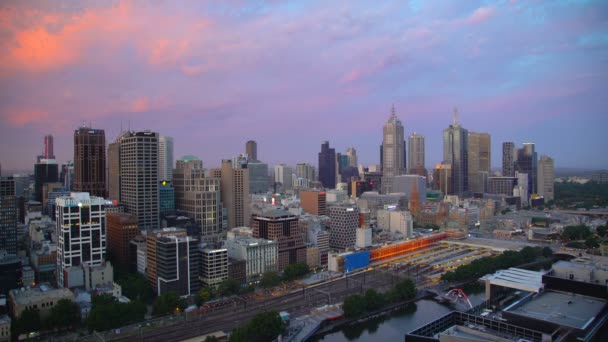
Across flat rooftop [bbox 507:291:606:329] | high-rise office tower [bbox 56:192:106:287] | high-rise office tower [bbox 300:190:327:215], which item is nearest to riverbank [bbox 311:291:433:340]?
flat rooftop [bbox 507:291:606:329]

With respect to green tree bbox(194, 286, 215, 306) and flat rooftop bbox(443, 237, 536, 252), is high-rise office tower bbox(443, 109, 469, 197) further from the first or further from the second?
green tree bbox(194, 286, 215, 306)

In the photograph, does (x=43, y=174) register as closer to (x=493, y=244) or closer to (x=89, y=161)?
(x=89, y=161)

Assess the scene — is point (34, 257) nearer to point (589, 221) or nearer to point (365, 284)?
point (365, 284)

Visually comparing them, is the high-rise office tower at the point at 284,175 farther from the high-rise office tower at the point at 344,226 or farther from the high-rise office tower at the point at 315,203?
the high-rise office tower at the point at 344,226

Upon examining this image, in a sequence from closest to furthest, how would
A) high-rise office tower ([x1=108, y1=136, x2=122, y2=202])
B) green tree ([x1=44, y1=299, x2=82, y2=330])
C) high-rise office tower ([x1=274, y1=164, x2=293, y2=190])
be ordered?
green tree ([x1=44, y1=299, x2=82, y2=330]) < high-rise office tower ([x1=108, y1=136, x2=122, y2=202]) < high-rise office tower ([x1=274, y1=164, x2=293, y2=190])

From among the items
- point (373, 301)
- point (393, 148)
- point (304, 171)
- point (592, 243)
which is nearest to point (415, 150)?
point (393, 148)

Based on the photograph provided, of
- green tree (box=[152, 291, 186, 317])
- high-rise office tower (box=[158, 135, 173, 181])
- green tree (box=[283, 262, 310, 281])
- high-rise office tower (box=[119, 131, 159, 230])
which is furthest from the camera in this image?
high-rise office tower (box=[158, 135, 173, 181])

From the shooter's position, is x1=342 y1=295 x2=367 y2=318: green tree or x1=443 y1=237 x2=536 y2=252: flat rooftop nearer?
x1=342 y1=295 x2=367 y2=318: green tree
